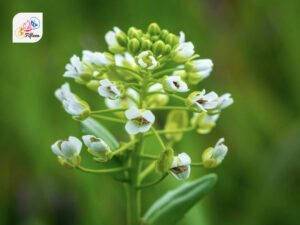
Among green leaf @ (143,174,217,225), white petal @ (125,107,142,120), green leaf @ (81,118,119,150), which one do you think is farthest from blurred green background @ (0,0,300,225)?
white petal @ (125,107,142,120)

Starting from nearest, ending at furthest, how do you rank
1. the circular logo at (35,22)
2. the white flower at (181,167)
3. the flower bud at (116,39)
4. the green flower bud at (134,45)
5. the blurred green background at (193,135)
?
the white flower at (181,167), the green flower bud at (134,45), the flower bud at (116,39), the circular logo at (35,22), the blurred green background at (193,135)

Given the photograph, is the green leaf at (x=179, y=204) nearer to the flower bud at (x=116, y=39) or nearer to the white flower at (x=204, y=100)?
the white flower at (x=204, y=100)

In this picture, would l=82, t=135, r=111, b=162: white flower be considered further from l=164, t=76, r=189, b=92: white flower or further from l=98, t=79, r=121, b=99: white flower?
l=164, t=76, r=189, b=92: white flower

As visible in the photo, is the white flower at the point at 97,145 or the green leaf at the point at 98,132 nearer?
the white flower at the point at 97,145

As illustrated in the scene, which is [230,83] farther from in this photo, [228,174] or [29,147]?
[29,147]

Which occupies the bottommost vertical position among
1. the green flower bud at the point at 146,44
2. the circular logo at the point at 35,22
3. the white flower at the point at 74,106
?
the white flower at the point at 74,106

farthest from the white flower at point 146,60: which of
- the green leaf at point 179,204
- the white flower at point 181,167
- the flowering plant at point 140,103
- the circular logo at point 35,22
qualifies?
the circular logo at point 35,22
